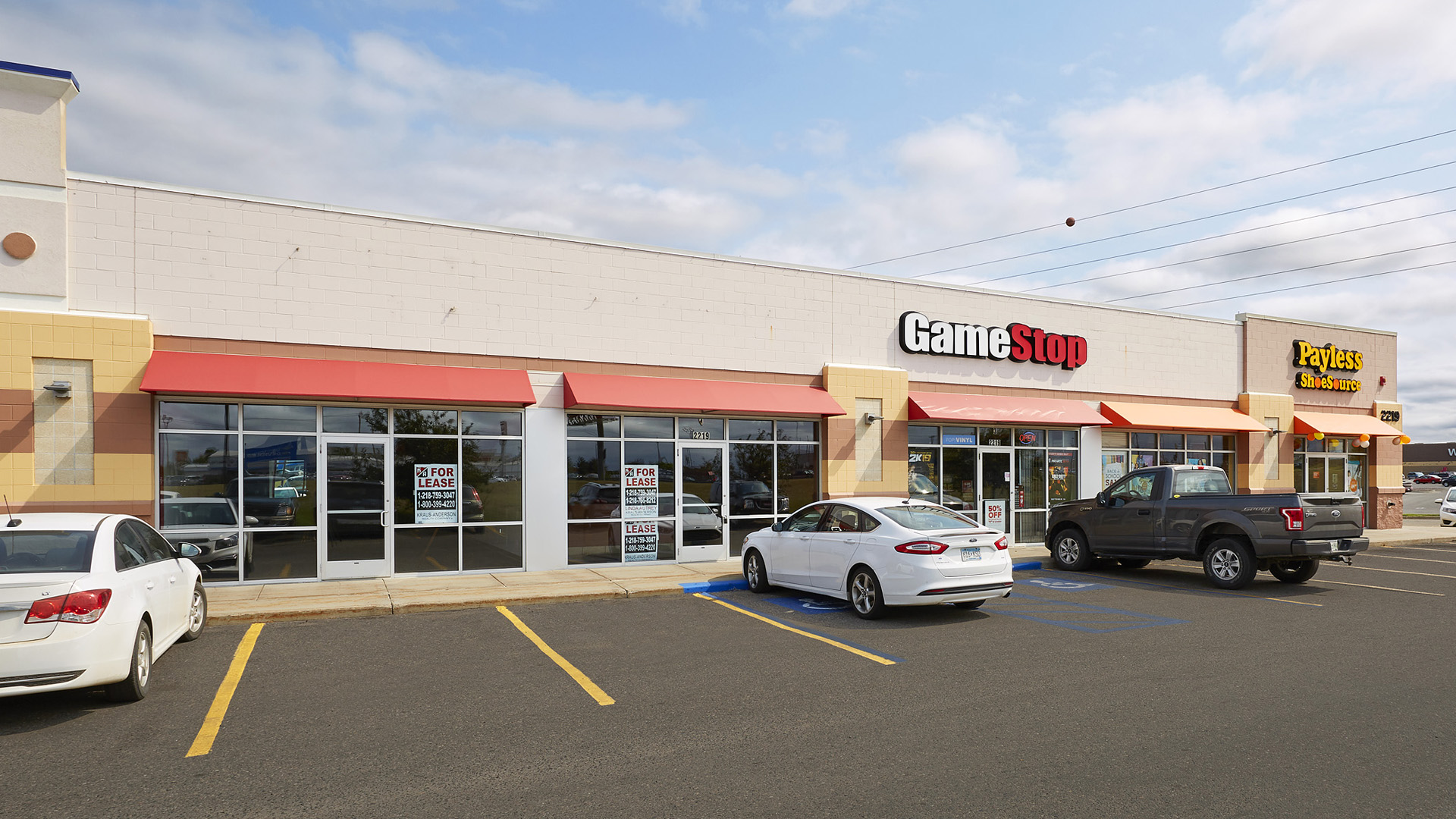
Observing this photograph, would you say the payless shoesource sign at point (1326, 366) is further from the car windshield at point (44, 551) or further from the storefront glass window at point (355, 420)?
the car windshield at point (44, 551)

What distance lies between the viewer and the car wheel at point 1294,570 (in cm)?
1365

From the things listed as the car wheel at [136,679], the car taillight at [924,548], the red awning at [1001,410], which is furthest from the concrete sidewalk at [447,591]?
the red awning at [1001,410]

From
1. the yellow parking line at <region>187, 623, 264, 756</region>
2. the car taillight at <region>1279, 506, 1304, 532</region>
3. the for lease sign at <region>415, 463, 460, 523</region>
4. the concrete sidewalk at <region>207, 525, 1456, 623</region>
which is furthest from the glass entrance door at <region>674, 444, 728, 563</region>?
the car taillight at <region>1279, 506, 1304, 532</region>

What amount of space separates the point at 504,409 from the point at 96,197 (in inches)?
254

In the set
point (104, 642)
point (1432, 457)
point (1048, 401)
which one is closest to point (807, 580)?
point (104, 642)

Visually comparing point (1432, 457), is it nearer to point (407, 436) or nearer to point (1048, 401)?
point (1048, 401)

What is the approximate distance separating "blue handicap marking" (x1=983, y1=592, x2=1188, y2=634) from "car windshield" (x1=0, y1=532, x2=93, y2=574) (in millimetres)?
9589

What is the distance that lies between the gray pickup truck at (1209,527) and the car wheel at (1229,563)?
11 millimetres

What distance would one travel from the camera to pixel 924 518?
1096 cm

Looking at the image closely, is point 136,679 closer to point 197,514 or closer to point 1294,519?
point 197,514

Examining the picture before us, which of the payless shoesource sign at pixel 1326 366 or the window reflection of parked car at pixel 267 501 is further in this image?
the payless shoesource sign at pixel 1326 366

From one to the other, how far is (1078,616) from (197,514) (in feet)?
40.5

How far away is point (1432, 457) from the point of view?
115312 millimetres

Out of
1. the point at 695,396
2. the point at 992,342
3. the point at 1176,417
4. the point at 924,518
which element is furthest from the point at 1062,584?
the point at 1176,417
